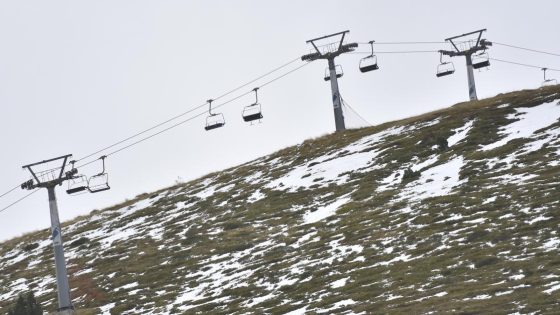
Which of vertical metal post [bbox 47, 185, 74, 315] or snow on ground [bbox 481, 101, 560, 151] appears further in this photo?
snow on ground [bbox 481, 101, 560, 151]

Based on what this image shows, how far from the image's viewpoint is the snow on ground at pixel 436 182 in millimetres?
54875

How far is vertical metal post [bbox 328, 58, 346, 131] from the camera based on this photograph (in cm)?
8569

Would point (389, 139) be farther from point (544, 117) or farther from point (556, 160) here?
point (556, 160)

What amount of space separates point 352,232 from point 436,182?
7.13 meters

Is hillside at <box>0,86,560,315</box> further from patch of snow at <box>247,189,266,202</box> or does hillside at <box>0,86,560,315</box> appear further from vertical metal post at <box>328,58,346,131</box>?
vertical metal post at <box>328,58,346,131</box>

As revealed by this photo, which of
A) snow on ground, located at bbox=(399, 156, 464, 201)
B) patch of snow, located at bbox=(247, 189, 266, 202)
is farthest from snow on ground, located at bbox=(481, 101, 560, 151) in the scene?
patch of snow, located at bbox=(247, 189, 266, 202)

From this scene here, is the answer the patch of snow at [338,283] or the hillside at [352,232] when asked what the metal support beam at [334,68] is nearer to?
the hillside at [352,232]

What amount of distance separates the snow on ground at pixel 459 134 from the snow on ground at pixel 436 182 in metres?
4.77

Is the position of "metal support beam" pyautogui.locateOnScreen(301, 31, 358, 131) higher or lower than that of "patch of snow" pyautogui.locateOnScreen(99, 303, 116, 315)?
A: higher

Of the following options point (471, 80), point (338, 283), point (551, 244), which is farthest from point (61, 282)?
point (471, 80)

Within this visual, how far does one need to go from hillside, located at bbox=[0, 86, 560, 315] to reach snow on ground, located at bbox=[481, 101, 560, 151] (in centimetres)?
16

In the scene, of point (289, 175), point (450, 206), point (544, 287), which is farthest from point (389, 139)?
point (544, 287)

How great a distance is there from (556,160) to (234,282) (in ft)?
55.7

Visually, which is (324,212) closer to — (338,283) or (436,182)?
(436,182)
